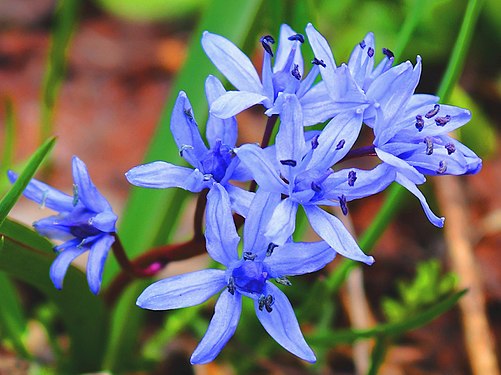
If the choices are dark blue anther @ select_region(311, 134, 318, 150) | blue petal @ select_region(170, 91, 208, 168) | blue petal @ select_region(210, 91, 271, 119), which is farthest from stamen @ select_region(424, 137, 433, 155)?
blue petal @ select_region(170, 91, 208, 168)

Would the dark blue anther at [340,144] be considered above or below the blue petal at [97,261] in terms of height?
above

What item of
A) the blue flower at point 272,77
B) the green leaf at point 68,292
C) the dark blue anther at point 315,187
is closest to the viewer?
the dark blue anther at point 315,187

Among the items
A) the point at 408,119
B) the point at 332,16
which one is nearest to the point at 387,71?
the point at 408,119

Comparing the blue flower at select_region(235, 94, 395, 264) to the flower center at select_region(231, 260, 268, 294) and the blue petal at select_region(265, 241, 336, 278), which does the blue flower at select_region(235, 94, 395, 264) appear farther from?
the flower center at select_region(231, 260, 268, 294)

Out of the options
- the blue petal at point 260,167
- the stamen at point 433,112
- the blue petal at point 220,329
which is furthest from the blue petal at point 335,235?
the stamen at point 433,112

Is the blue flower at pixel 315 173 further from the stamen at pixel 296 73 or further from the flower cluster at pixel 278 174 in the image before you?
the stamen at pixel 296 73

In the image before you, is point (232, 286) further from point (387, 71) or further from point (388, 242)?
point (388, 242)
